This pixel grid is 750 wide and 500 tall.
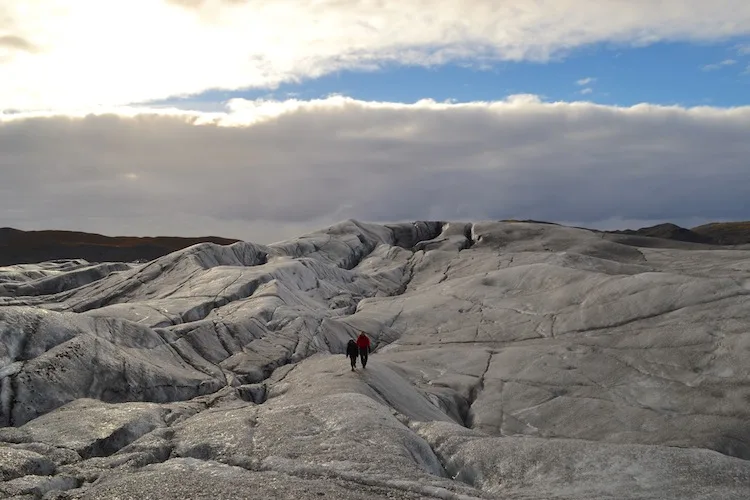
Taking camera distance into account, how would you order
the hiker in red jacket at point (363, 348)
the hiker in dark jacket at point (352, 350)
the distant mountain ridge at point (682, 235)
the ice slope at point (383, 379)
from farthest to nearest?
the distant mountain ridge at point (682, 235), the hiker in red jacket at point (363, 348), the hiker in dark jacket at point (352, 350), the ice slope at point (383, 379)

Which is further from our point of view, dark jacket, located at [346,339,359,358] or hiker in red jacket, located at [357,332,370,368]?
hiker in red jacket, located at [357,332,370,368]

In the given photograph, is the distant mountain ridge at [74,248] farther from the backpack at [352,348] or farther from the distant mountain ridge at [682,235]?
the backpack at [352,348]

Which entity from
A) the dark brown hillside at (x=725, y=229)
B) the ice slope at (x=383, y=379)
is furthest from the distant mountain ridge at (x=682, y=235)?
the ice slope at (x=383, y=379)

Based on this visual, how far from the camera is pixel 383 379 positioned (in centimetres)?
3003

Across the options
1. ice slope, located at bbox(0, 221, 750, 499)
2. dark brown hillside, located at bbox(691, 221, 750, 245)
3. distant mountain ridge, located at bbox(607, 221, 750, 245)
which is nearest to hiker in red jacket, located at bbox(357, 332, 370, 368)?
ice slope, located at bbox(0, 221, 750, 499)

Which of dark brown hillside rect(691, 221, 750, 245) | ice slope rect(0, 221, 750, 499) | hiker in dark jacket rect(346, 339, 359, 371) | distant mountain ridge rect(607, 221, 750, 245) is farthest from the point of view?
dark brown hillside rect(691, 221, 750, 245)

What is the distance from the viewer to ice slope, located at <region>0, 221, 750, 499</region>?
17656mm

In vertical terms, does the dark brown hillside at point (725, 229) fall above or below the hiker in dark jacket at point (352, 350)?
above

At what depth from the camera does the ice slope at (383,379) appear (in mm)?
17656

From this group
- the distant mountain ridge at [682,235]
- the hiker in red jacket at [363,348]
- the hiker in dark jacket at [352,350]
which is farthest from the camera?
the distant mountain ridge at [682,235]

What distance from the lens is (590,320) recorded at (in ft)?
151

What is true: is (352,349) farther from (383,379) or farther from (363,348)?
(383,379)

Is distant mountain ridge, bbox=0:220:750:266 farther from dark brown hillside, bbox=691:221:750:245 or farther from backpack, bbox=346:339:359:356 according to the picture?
backpack, bbox=346:339:359:356

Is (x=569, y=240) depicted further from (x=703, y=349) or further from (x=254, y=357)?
(x=254, y=357)
